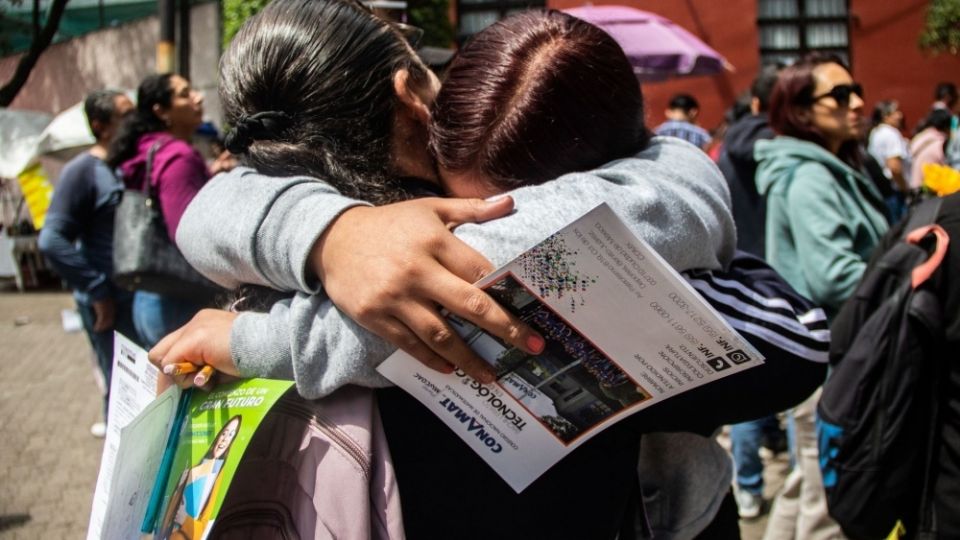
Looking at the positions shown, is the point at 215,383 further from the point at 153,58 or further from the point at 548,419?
the point at 153,58

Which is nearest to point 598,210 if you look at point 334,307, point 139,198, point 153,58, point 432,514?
point 334,307

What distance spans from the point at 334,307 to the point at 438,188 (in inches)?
10.3

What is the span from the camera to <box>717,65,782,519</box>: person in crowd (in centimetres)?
362

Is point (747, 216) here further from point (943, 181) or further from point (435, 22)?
point (435, 22)

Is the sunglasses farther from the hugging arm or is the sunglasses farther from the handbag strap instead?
the handbag strap

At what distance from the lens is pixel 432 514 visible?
1.08m

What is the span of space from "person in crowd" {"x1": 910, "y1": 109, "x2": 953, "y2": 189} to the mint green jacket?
4.90 meters

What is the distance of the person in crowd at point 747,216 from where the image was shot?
3.62 m

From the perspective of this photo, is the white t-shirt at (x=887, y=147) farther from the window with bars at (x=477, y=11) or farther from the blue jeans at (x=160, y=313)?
the blue jeans at (x=160, y=313)

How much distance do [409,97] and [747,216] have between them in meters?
2.80

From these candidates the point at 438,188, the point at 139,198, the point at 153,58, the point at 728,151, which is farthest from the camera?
the point at 153,58

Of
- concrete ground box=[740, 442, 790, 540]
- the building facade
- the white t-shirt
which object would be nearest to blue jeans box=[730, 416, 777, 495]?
concrete ground box=[740, 442, 790, 540]

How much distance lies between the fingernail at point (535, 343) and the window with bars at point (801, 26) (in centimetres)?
1275

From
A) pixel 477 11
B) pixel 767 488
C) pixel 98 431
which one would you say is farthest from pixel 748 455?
pixel 477 11
